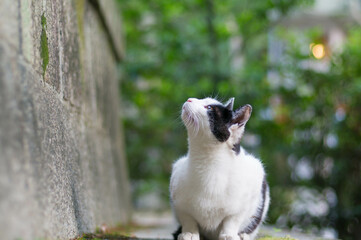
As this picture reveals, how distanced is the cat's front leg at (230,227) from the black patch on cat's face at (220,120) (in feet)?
1.69

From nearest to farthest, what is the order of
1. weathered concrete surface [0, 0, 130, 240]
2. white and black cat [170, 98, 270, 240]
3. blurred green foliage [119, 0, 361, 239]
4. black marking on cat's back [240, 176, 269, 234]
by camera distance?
1. weathered concrete surface [0, 0, 130, 240]
2. white and black cat [170, 98, 270, 240]
3. black marking on cat's back [240, 176, 269, 234]
4. blurred green foliage [119, 0, 361, 239]

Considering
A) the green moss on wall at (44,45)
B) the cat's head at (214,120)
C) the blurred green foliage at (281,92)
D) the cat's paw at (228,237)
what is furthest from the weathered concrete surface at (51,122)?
the blurred green foliage at (281,92)

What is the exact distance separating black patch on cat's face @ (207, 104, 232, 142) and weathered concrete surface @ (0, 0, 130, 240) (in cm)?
90

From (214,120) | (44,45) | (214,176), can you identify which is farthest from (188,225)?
(44,45)

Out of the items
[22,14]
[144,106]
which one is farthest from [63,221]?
[144,106]

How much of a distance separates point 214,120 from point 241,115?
18cm

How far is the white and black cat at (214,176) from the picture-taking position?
2.76 metres

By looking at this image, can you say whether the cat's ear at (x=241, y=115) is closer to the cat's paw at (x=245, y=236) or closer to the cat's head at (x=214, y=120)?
the cat's head at (x=214, y=120)

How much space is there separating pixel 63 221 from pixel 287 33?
6.18m

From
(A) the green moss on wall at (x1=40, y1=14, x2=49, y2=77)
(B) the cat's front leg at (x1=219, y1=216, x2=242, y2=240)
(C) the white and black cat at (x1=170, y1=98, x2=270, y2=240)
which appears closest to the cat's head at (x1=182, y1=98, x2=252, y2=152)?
(C) the white and black cat at (x1=170, y1=98, x2=270, y2=240)

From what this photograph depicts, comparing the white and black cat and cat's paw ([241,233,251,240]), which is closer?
the white and black cat

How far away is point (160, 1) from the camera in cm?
713

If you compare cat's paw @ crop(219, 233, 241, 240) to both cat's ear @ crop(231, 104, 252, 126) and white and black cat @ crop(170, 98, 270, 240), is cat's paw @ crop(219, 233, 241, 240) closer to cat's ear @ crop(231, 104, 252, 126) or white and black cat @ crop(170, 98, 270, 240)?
white and black cat @ crop(170, 98, 270, 240)

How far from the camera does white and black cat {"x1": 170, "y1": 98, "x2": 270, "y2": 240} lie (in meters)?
2.76
